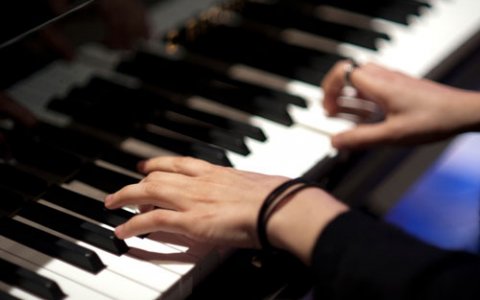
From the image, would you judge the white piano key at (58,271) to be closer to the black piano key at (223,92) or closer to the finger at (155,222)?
the finger at (155,222)

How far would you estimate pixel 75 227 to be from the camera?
3.69ft

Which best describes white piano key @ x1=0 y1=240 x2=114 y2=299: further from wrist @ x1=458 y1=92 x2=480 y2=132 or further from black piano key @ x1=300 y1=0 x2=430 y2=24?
black piano key @ x1=300 y1=0 x2=430 y2=24

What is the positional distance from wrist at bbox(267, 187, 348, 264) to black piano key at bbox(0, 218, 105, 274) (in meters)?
0.25

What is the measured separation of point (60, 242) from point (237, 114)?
1.49 feet

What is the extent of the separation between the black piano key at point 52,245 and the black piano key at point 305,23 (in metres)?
0.77

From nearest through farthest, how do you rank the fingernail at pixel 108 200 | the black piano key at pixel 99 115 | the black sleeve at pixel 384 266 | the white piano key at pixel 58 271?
1. the black sleeve at pixel 384 266
2. the white piano key at pixel 58 271
3. the fingernail at pixel 108 200
4. the black piano key at pixel 99 115

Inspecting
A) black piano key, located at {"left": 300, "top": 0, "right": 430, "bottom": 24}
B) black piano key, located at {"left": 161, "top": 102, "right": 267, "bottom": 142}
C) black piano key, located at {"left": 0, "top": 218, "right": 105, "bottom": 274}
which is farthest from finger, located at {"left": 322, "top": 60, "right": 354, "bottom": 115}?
black piano key, located at {"left": 0, "top": 218, "right": 105, "bottom": 274}

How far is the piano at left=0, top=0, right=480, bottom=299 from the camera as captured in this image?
108 cm

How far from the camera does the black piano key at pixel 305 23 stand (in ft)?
5.32

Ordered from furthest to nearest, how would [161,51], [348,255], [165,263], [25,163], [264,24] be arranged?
[264,24] → [161,51] → [25,163] → [165,263] → [348,255]

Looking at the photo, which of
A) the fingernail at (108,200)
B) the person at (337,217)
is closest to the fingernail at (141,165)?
the person at (337,217)

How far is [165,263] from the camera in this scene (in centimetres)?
107

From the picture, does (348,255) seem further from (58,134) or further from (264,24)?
(264,24)

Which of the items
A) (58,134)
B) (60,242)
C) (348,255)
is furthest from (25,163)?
(348,255)
